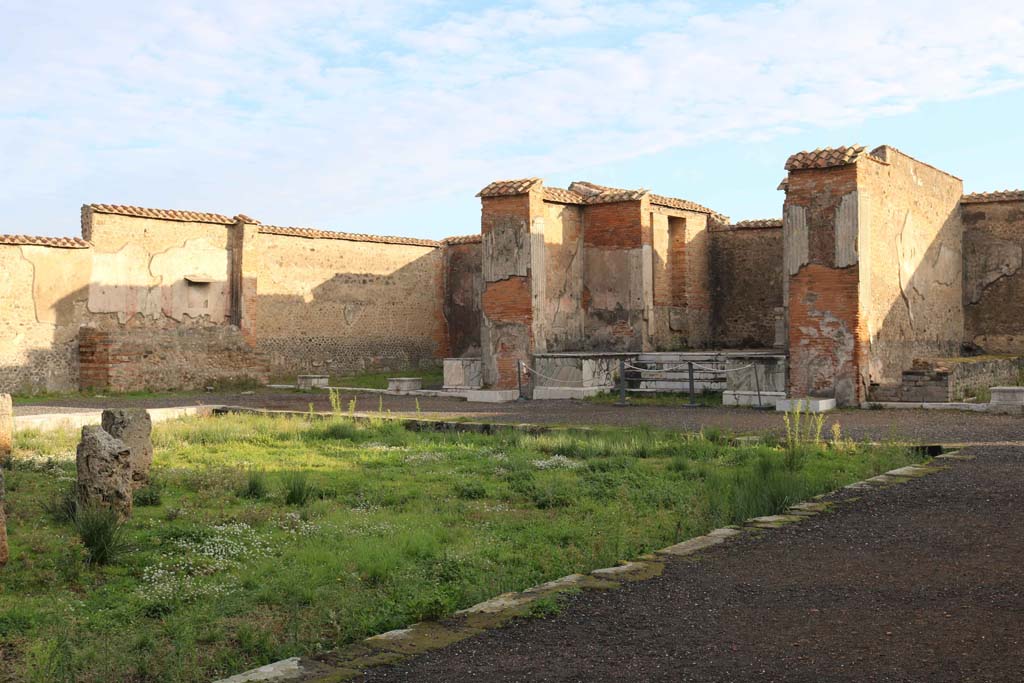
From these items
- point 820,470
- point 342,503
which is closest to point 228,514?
point 342,503

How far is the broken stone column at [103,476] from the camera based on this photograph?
6649 millimetres

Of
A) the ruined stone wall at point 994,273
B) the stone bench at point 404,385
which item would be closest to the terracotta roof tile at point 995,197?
the ruined stone wall at point 994,273

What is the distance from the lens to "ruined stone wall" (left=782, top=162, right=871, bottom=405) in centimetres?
1445

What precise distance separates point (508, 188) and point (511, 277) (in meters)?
1.63

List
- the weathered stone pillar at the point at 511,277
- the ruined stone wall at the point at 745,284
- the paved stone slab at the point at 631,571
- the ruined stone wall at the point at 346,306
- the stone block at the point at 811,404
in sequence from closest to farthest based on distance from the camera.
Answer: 1. the paved stone slab at the point at 631,571
2. the stone block at the point at 811,404
3. the weathered stone pillar at the point at 511,277
4. the ruined stone wall at the point at 745,284
5. the ruined stone wall at the point at 346,306

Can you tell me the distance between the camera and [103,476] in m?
6.70

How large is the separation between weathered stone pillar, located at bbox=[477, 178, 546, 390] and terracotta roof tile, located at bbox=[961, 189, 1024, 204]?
25.8 feet

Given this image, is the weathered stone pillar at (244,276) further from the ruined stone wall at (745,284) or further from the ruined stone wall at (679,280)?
the ruined stone wall at (745,284)

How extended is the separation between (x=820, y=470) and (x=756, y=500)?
6.17 ft

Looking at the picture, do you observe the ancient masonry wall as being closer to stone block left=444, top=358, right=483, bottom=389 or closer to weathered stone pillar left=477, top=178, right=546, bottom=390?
weathered stone pillar left=477, top=178, right=546, bottom=390

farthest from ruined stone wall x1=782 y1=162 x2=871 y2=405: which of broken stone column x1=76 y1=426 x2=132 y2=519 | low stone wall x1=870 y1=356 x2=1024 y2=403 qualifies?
broken stone column x1=76 y1=426 x2=132 y2=519

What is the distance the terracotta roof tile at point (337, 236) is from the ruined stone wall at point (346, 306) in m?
0.09

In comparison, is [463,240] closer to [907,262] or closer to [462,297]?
[462,297]

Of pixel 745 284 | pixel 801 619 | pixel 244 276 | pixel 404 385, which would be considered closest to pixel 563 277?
pixel 404 385
